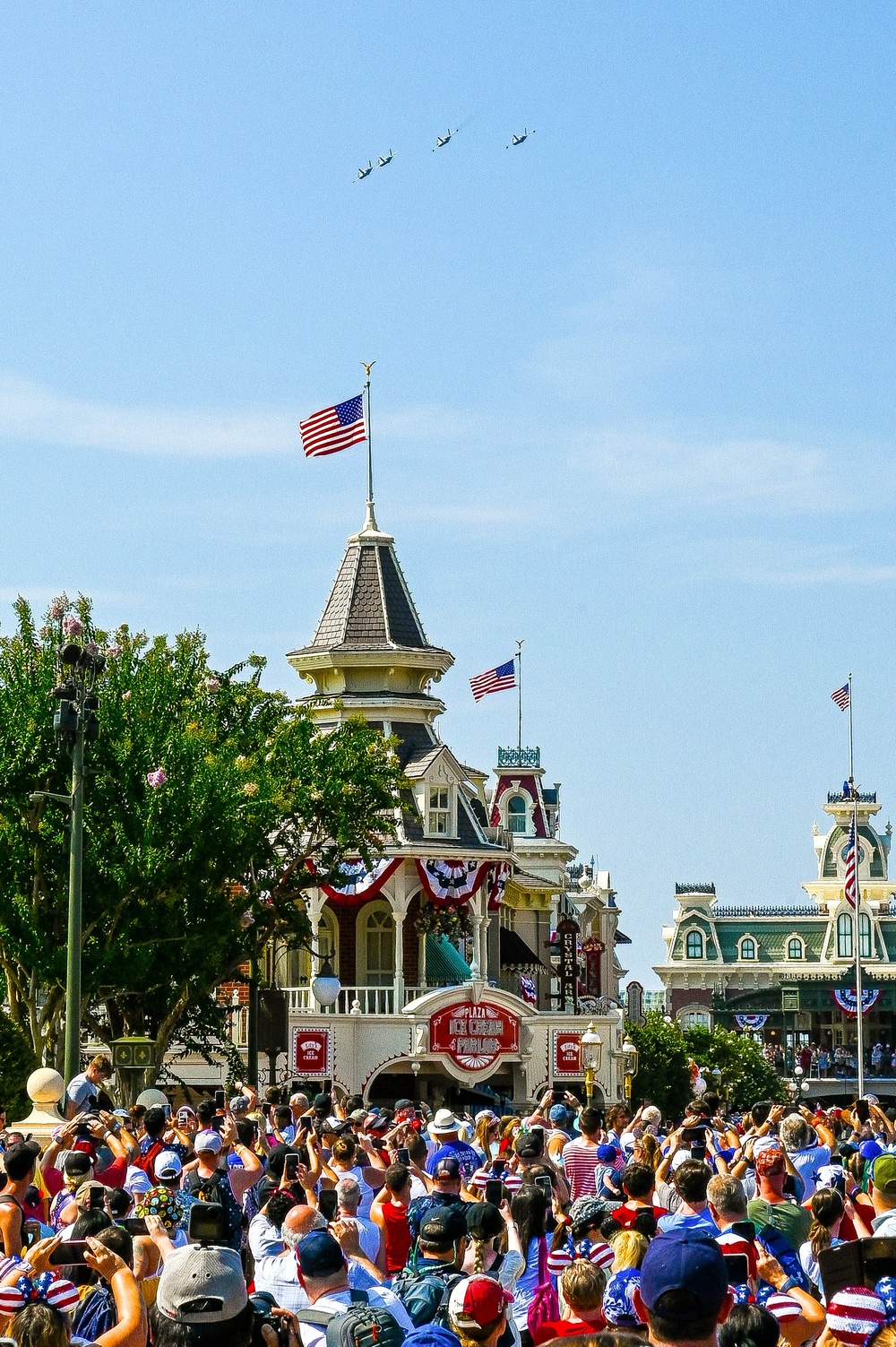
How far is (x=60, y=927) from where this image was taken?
33781 millimetres

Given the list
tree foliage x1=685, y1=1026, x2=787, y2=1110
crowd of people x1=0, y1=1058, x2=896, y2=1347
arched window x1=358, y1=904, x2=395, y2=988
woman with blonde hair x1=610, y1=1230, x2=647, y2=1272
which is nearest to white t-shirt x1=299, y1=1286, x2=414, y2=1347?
crowd of people x1=0, y1=1058, x2=896, y2=1347

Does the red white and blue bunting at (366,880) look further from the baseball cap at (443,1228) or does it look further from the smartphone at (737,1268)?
→ the smartphone at (737,1268)

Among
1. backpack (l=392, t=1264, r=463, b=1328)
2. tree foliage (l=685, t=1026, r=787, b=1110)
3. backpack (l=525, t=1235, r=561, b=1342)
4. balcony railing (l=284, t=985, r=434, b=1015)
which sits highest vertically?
balcony railing (l=284, t=985, r=434, b=1015)

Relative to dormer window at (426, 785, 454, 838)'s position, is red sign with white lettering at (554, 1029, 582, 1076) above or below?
below

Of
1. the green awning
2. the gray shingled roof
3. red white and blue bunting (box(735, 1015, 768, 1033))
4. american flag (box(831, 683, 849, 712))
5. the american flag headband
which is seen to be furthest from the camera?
red white and blue bunting (box(735, 1015, 768, 1033))

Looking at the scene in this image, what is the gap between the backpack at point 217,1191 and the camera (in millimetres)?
10727

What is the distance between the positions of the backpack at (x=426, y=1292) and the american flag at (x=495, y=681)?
4800cm

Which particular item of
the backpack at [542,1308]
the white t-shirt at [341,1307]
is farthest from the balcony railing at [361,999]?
the white t-shirt at [341,1307]

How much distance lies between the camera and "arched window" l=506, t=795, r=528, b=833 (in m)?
71.6

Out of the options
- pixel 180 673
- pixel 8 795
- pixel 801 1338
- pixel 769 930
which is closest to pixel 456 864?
pixel 180 673

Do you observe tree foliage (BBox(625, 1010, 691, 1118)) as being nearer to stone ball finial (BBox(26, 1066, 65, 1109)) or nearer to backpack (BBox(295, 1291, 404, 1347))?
stone ball finial (BBox(26, 1066, 65, 1109))

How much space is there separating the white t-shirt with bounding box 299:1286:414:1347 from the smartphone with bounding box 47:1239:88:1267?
3.81 feet

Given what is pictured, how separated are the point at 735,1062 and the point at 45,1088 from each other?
66.9 meters

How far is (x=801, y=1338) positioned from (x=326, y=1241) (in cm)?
184
